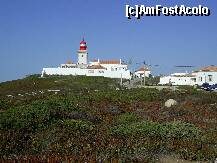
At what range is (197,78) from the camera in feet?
246

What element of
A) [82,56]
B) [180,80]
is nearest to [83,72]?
[82,56]

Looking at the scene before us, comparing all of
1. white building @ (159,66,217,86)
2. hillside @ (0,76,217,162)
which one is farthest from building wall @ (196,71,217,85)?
hillside @ (0,76,217,162)

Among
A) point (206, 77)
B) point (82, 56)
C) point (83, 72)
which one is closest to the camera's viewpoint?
point (206, 77)

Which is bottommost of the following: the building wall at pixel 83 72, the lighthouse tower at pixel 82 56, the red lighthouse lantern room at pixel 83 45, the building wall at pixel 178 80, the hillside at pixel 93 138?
the hillside at pixel 93 138

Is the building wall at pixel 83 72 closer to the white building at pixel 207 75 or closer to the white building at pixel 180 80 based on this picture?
the white building at pixel 180 80

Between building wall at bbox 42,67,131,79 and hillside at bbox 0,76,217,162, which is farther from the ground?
building wall at bbox 42,67,131,79

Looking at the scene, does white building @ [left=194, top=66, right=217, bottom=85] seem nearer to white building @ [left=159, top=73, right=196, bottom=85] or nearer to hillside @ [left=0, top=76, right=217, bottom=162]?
white building @ [left=159, top=73, right=196, bottom=85]

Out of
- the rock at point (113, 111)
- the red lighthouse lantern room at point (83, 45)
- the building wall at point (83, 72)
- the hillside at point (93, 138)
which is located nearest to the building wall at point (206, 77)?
the building wall at point (83, 72)

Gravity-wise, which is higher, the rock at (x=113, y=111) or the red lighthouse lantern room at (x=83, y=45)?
the red lighthouse lantern room at (x=83, y=45)

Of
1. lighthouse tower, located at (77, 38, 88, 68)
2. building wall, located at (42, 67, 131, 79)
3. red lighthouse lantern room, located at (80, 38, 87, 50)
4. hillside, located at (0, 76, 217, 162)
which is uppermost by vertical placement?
red lighthouse lantern room, located at (80, 38, 87, 50)

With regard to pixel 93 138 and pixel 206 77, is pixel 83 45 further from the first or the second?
pixel 93 138

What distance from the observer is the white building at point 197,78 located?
7094 cm

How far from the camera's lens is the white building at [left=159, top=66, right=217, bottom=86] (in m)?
70.9

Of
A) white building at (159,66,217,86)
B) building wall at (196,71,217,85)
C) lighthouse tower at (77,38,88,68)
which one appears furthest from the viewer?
lighthouse tower at (77,38,88,68)
